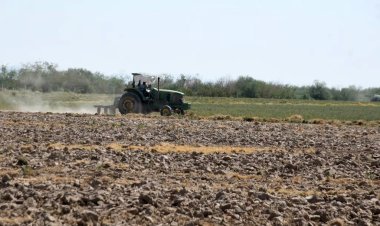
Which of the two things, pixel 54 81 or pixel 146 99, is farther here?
pixel 54 81

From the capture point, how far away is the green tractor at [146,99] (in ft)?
131

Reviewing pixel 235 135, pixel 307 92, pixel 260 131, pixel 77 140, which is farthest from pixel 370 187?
pixel 307 92

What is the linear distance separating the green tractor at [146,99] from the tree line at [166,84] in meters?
44.1

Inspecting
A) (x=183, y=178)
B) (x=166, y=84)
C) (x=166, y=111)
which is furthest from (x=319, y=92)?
(x=183, y=178)

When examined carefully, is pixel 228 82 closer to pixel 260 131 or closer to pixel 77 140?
pixel 260 131

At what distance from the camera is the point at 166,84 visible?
8600 centimetres

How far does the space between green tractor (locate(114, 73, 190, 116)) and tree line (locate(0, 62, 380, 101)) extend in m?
44.1

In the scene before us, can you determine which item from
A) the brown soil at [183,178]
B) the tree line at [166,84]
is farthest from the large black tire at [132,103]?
the tree line at [166,84]

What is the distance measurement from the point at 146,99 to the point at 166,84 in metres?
46.0

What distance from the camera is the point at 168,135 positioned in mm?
27266

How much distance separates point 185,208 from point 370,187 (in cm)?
529

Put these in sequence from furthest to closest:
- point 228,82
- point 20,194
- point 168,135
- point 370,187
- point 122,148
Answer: point 228,82, point 168,135, point 122,148, point 370,187, point 20,194

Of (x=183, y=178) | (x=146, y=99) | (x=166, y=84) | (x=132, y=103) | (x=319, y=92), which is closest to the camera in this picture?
(x=183, y=178)

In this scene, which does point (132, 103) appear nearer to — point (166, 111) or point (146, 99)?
point (146, 99)
